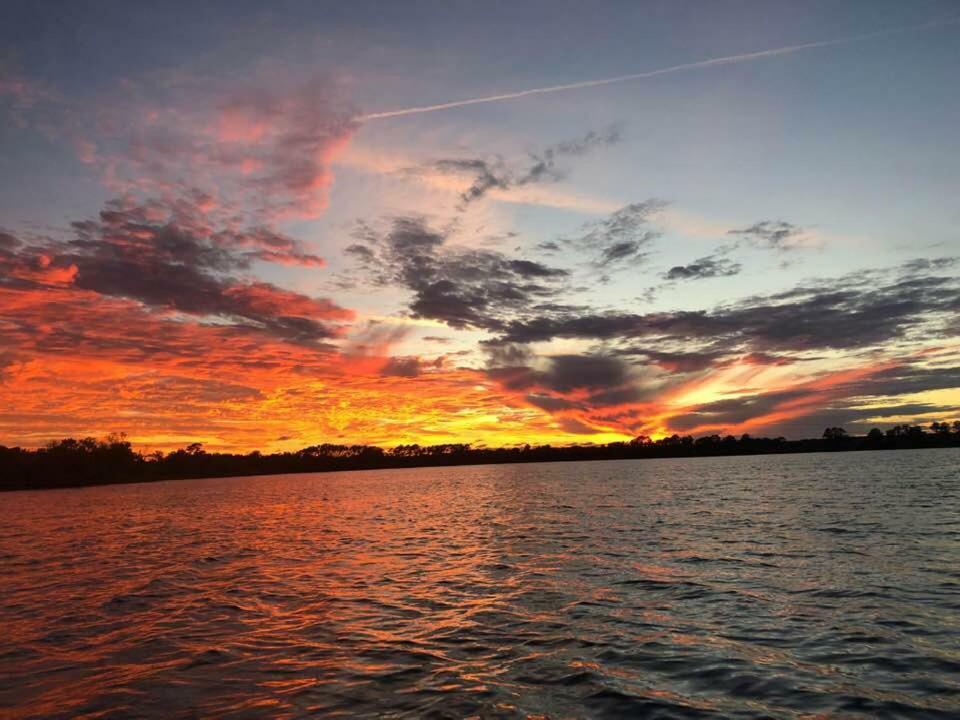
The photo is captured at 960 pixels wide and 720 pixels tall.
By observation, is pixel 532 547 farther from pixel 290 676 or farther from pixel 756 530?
pixel 290 676

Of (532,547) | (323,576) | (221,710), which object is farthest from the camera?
(532,547)

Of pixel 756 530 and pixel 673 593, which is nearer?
pixel 673 593

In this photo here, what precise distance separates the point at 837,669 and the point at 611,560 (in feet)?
56.4

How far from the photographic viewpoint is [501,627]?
1944cm

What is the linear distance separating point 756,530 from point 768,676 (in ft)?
104

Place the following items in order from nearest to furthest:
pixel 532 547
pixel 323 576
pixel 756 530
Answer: pixel 323 576 < pixel 532 547 < pixel 756 530

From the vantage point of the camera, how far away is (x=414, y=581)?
2758 cm

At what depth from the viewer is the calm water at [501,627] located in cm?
1366

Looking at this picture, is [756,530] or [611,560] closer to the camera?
[611,560]

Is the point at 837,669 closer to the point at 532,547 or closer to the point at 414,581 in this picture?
the point at 414,581

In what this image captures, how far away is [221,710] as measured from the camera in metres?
13.3

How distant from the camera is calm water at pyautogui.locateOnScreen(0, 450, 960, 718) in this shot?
1366 cm

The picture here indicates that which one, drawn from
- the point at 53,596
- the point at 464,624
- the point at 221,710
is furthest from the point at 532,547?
the point at 221,710

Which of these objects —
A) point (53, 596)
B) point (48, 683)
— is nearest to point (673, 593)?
point (48, 683)
